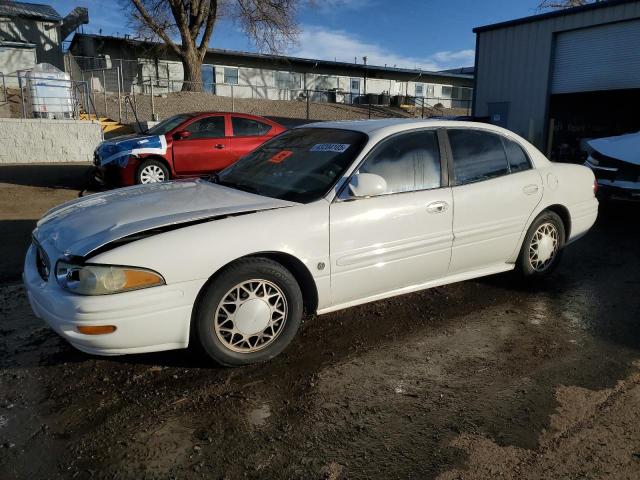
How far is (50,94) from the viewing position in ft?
47.8

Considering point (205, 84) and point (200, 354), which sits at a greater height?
point (205, 84)

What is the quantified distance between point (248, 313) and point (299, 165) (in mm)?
1248

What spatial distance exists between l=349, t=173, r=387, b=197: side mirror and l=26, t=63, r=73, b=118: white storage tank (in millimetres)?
13908

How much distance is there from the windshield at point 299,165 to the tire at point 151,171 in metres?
5.27

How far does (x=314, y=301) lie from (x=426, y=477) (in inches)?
53.9

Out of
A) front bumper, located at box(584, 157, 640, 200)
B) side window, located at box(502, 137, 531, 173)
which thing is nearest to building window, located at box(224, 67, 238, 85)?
front bumper, located at box(584, 157, 640, 200)

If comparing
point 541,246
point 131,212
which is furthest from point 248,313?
point 541,246

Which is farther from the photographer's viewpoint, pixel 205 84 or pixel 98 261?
pixel 205 84

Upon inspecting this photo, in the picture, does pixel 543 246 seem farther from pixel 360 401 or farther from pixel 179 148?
pixel 179 148

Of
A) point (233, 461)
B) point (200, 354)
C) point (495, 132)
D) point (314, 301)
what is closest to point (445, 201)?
point (495, 132)

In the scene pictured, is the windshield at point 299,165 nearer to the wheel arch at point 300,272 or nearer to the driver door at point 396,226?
the driver door at point 396,226

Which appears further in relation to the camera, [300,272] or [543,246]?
[543,246]

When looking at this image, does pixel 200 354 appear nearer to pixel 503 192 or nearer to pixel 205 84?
pixel 503 192

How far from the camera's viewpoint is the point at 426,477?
222 centimetres
